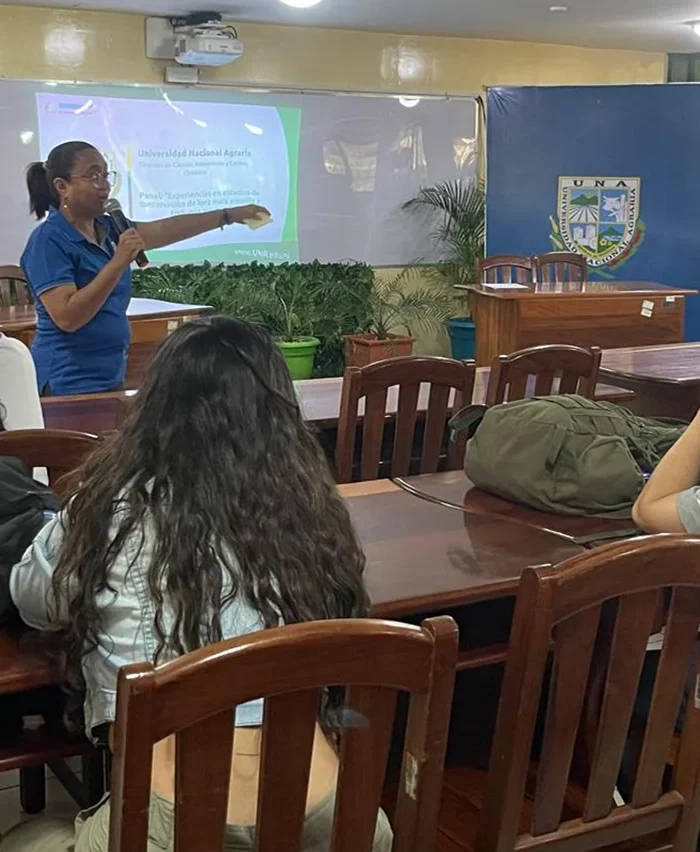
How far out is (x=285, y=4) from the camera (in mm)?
6047

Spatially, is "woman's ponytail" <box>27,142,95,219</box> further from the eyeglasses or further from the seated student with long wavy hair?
the seated student with long wavy hair

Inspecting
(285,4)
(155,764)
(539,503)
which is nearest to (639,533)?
(539,503)

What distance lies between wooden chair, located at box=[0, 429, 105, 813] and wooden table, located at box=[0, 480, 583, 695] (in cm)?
6

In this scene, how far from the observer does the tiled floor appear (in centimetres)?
213

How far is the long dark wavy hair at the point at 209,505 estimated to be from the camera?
1267 mm

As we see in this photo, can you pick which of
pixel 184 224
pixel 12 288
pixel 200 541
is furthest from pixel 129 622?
pixel 12 288

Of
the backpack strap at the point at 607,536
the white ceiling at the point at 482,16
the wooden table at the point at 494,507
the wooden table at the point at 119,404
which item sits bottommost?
the wooden table at the point at 119,404

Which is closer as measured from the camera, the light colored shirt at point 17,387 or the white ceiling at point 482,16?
the light colored shirt at point 17,387

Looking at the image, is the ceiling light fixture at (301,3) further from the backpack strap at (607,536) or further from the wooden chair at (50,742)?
the backpack strap at (607,536)

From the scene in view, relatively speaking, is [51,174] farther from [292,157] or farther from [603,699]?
[292,157]

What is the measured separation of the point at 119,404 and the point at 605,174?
17.3 feet

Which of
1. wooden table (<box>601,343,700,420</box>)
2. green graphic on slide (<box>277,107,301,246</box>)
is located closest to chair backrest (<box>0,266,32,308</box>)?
green graphic on slide (<box>277,107,301,246</box>)

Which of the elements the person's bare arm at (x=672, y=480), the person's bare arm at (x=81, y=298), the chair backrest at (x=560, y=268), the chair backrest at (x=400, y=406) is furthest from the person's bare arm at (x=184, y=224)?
the chair backrest at (x=560, y=268)

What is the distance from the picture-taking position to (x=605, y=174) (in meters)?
7.30
